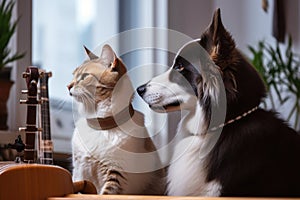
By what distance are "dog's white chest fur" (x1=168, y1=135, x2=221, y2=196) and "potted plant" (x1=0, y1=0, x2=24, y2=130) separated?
58 cm

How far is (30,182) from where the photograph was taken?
0.66 m

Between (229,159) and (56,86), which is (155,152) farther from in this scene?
(56,86)

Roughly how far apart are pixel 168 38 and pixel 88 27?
19.5 inches

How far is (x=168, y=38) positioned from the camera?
925 millimetres

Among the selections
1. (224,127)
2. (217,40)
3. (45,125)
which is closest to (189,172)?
(224,127)

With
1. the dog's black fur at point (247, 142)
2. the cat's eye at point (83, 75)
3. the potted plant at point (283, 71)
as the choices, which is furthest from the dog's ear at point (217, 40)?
the potted plant at point (283, 71)

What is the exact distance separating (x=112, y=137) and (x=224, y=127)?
0.64 feet

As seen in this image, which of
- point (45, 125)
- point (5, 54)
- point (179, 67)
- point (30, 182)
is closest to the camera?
point (30, 182)

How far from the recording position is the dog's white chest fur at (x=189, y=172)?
73 cm

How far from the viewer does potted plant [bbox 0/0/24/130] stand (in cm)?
121

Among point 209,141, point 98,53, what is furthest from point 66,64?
point 209,141

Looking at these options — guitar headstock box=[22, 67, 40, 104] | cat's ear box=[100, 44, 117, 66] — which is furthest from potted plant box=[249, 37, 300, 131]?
guitar headstock box=[22, 67, 40, 104]

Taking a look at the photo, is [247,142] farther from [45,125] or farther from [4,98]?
[4,98]

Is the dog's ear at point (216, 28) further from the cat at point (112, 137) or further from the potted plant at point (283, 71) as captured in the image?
the potted plant at point (283, 71)
